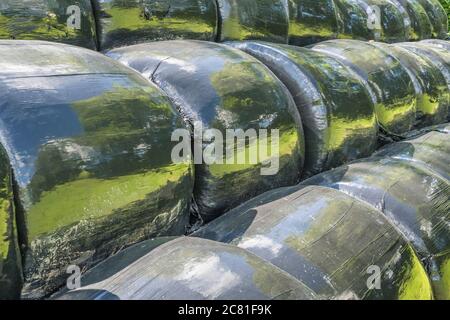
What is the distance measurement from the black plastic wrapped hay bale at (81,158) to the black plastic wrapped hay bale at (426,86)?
1.45 meters

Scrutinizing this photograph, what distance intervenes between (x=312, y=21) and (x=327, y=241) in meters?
1.37

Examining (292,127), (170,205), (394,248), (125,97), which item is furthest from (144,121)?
(394,248)

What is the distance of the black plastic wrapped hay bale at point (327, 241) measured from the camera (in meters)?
0.94

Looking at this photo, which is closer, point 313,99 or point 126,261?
point 126,261

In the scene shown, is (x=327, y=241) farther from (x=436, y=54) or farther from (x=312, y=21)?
(x=436, y=54)

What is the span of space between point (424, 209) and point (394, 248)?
0.82 ft

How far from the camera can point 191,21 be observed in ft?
5.11

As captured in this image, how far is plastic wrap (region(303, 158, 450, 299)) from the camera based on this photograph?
1188 mm

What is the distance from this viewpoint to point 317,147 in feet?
4.77

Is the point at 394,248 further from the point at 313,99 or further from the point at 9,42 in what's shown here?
the point at 9,42

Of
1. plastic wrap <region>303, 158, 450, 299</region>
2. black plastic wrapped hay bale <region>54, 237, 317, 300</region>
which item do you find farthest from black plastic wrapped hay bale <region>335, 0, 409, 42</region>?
black plastic wrapped hay bale <region>54, 237, 317, 300</region>

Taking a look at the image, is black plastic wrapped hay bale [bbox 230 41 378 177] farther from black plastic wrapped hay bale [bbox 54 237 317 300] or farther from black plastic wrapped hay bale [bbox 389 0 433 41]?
black plastic wrapped hay bale [bbox 389 0 433 41]

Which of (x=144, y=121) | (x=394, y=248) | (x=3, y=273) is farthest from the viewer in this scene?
(x=394, y=248)

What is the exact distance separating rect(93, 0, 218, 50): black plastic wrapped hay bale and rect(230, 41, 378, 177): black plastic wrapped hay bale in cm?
14
